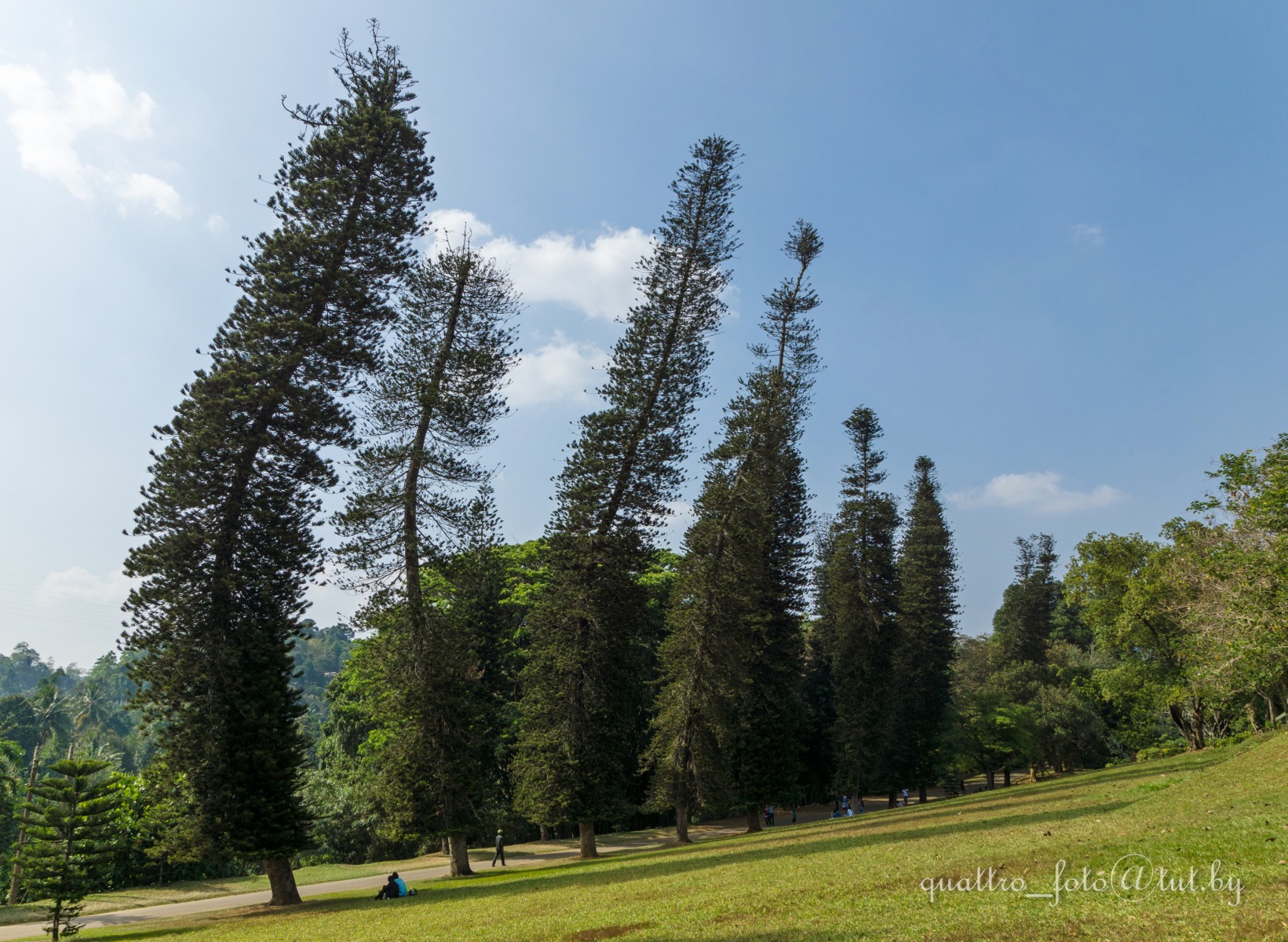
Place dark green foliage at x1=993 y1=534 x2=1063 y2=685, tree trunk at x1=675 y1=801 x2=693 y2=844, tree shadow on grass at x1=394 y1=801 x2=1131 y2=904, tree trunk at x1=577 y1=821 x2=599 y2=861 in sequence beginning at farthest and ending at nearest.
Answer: dark green foliage at x1=993 y1=534 x2=1063 y2=685, tree trunk at x1=675 y1=801 x2=693 y2=844, tree trunk at x1=577 y1=821 x2=599 y2=861, tree shadow on grass at x1=394 y1=801 x2=1131 y2=904

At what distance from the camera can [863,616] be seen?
3766 centimetres

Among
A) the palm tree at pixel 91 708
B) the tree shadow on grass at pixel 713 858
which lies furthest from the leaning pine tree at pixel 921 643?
the palm tree at pixel 91 708

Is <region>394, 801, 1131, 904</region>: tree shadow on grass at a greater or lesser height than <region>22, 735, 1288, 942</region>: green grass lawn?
lesser

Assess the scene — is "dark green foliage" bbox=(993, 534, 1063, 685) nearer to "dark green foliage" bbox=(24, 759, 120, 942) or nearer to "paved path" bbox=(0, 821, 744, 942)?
"paved path" bbox=(0, 821, 744, 942)

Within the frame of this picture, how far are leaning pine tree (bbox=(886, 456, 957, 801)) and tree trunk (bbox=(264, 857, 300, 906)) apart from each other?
27.8 m

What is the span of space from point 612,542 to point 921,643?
24.6m

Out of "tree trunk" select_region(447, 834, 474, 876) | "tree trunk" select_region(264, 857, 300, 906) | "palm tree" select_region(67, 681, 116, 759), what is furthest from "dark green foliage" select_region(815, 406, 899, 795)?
"palm tree" select_region(67, 681, 116, 759)

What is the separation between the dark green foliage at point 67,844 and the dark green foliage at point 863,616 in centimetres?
3057

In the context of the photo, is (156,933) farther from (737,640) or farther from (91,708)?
(91,708)

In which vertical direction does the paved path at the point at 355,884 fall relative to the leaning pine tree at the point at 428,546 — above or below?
below

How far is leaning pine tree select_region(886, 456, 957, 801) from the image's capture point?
128 feet

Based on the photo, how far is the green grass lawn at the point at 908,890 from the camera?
6.26m

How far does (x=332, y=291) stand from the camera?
20.4m

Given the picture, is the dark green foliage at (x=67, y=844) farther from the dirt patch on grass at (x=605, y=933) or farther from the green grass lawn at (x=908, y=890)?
the dirt patch on grass at (x=605, y=933)
